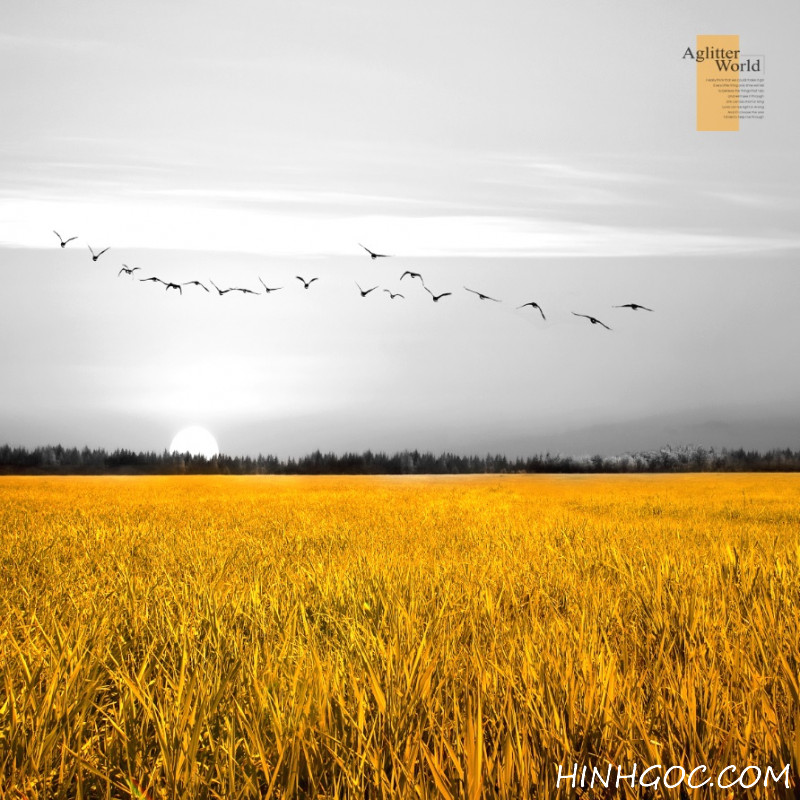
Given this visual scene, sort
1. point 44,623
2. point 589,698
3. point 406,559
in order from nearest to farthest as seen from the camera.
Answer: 1. point 589,698
2. point 44,623
3. point 406,559

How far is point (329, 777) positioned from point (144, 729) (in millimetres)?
765

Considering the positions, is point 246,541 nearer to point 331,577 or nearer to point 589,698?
point 331,577

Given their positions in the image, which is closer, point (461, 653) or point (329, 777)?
point (329, 777)

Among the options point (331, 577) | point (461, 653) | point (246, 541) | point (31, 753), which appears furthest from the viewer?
point (246, 541)

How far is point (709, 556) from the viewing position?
800 centimetres

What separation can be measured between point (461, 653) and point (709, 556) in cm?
513

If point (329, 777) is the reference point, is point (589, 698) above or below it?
above

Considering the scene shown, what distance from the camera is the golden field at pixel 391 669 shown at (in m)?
2.51

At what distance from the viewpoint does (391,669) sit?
3135 mm

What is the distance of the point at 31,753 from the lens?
2.60m

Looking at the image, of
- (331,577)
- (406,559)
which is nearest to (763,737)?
(331,577)

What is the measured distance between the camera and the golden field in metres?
2.51

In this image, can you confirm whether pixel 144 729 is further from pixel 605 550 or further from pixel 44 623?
pixel 605 550

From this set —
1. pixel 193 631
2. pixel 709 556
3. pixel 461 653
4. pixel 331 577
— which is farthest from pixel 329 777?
pixel 709 556
